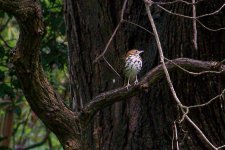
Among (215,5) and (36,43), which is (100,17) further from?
(36,43)

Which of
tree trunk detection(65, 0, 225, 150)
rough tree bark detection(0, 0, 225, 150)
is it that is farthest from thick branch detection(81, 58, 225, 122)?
tree trunk detection(65, 0, 225, 150)

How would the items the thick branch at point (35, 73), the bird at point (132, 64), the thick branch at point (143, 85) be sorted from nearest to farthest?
the thick branch at point (35, 73) < the thick branch at point (143, 85) < the bird at point (132, 64)

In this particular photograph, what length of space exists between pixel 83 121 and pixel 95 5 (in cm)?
113

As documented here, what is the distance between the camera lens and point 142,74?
4273 mm

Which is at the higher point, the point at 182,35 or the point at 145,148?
the point at 182,35

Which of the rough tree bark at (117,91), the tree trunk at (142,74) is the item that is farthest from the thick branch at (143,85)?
the tree trunk at (142,74)

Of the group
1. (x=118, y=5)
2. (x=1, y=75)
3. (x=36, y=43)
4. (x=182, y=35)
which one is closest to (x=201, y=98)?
(x=182, y=35)

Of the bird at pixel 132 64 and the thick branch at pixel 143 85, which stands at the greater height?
the bird at pixel 132 64

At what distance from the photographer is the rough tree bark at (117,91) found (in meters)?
3.47

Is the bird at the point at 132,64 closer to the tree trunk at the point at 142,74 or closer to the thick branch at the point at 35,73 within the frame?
the tree trunk at the point at 142,74

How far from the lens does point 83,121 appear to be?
3533mm

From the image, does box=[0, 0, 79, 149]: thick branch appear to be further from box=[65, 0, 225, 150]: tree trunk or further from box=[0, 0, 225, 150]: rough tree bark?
box=[65, 0, 225, 150]: tree trunk

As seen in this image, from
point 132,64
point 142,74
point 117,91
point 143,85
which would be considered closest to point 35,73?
point 117,91

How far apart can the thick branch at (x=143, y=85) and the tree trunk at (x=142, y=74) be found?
0.53m
